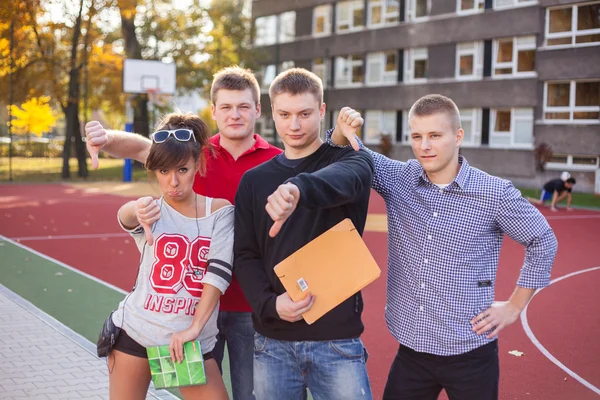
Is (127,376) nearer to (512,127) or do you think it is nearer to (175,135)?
(175,135)

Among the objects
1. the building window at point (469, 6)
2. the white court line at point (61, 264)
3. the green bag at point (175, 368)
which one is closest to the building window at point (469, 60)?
the building window at point (469, 6)

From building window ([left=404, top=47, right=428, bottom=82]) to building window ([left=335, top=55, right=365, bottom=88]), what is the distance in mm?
3579

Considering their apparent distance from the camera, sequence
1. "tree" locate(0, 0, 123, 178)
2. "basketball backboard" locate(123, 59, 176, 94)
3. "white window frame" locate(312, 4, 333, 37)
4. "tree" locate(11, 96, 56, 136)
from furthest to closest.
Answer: "tree" locate(11, 96, 56, 136)
"white window frame" locate(312, 4, 333, 37)
"basketball backboard" locate(123, 59, 176, 94)
"tree" locate(0, 0, 123, 178)

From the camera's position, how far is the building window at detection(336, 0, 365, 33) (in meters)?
43.2

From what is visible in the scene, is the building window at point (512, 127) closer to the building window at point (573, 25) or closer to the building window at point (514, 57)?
the building window at point (514, 57)

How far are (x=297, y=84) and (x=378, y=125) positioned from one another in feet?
131

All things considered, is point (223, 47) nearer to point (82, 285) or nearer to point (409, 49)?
point (409, 49)

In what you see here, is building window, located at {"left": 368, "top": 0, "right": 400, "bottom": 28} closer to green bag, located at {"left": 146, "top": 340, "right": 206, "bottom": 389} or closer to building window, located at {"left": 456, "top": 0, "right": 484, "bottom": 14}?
building window, located at {"left": 456, "top": 0, "right": 484, "bottom": 14}

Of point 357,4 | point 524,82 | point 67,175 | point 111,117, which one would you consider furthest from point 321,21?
point 111,117

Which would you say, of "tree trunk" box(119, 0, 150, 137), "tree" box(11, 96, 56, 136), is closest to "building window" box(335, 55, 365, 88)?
"tree trunk" box(119, 0, 150, 137)

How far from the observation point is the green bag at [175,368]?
3.31 metres

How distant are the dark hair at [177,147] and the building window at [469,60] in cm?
3437

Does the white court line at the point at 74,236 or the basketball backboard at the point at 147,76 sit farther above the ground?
the basketball backboard at the point at 147,76

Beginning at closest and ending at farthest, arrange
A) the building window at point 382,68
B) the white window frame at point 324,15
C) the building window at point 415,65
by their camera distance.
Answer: the building window at point 415,65
the building window at point 382,68
the white window frame at point 324,15
